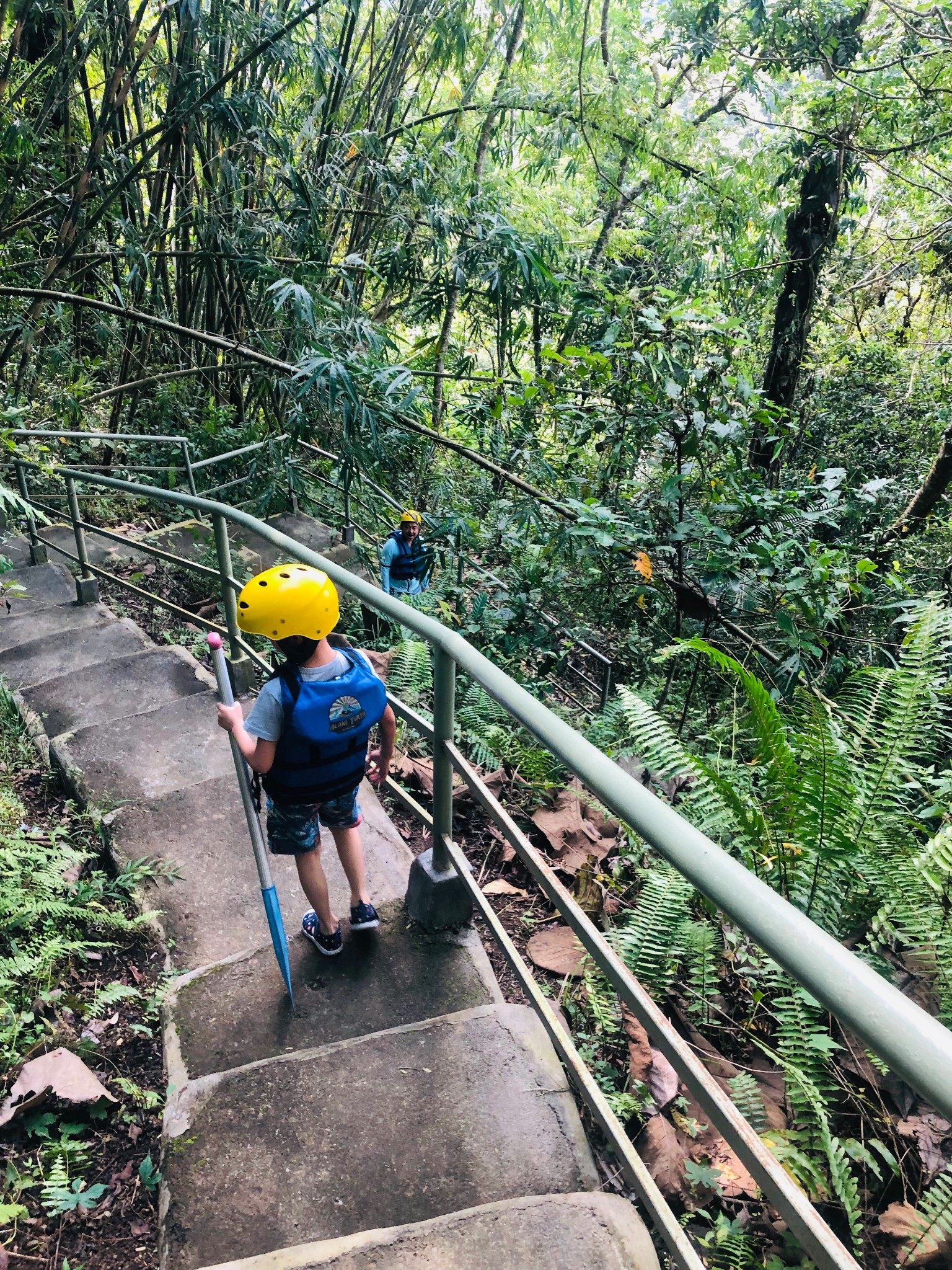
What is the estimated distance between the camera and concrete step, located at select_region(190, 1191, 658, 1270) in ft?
4.37

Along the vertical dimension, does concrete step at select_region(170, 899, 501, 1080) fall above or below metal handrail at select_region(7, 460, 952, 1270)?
below

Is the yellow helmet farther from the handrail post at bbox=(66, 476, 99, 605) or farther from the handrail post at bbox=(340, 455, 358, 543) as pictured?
the handrail post at bbox=(66, 476, 99, 605)

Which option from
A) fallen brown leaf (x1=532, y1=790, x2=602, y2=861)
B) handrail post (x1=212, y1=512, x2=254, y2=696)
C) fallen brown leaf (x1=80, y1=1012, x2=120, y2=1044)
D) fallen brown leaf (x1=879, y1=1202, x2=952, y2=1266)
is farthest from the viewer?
handrail post (x1=212, y1=512, x2=254, y2=696)

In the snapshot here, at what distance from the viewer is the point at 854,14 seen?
568 centimetres

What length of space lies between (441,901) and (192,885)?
101cm

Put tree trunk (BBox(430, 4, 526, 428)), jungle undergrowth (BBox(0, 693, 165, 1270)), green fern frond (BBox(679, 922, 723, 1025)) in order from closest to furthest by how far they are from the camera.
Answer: jungle undergrowth (BBox(0, 693, 165, 1270))
green fern frond (BBox(679, 922, 723, 1025))
tree trunk (BBox(430, 4, 526, 428))

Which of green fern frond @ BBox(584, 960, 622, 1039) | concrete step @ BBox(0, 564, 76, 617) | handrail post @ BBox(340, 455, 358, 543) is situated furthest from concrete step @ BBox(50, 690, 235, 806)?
concrete step @ BBox(0, 564, 76, 617)

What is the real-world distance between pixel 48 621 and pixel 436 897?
411 cm

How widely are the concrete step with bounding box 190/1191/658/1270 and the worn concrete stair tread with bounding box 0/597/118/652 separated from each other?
14.1 feet

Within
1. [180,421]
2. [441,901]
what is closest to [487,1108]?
[441,901]

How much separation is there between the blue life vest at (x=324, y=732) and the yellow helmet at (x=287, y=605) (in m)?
0.13

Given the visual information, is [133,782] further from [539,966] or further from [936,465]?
[936,465]

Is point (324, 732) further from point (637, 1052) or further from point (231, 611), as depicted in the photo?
point (231, 611)

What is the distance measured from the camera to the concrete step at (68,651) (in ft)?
14.1
